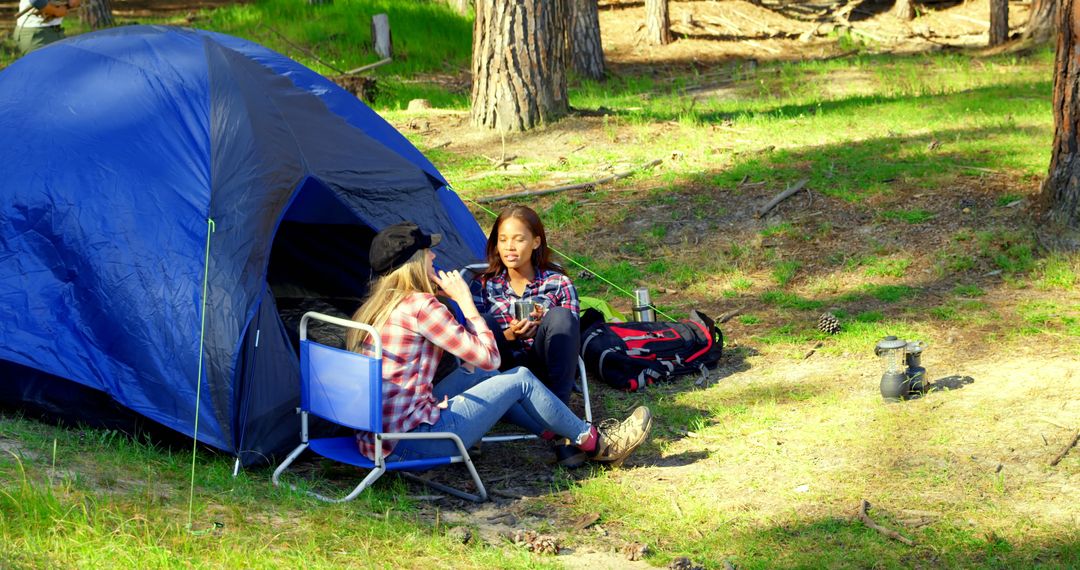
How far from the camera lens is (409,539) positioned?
4.21 metres

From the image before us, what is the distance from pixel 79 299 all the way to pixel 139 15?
15.1m

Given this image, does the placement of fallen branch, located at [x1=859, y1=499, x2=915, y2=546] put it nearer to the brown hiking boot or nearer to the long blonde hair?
the brown hiking boot

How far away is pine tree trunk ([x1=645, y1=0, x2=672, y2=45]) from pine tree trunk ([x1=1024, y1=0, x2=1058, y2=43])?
598 cm

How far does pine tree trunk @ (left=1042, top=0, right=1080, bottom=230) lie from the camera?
7340 millimetres

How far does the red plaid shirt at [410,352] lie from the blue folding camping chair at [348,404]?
0.30 feet

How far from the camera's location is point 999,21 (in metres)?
16.7

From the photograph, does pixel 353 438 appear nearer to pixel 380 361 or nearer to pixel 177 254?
pixel 380 361

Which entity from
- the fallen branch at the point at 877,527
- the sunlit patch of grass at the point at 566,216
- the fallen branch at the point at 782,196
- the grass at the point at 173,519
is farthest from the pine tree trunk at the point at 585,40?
the fallen branch at the point at 877,527

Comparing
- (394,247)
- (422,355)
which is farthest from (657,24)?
(422,355)

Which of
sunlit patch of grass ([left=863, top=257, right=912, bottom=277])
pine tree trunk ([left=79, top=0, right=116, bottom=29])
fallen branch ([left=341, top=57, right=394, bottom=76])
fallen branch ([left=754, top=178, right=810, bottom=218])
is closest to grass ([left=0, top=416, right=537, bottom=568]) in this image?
sunlit patch of grass ([left=863, top=257, right=912, bottom=277])

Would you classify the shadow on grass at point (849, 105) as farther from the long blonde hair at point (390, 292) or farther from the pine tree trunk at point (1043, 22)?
the long blonde hair at point (390, 292)

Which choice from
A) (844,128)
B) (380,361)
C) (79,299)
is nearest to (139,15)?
(844,128)

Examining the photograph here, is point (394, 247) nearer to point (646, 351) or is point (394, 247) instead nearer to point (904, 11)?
point (646, 351)

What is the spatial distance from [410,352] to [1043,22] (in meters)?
14.0
